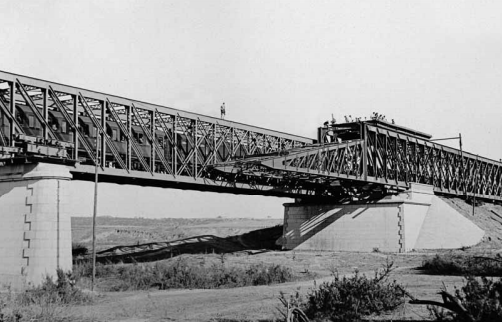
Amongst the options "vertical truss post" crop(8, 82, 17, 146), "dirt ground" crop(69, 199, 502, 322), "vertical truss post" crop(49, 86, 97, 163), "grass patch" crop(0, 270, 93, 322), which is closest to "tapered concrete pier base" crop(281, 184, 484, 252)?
"dirt ground" crop(69, 199, 502, 322)

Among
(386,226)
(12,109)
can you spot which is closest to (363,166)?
(386,226)

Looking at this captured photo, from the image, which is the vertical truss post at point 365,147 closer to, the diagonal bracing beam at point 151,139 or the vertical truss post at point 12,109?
the diagonal bracing beam at point 151,139

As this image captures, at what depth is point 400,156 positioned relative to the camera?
59.2m

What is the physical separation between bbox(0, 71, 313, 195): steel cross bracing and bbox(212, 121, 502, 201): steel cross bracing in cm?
270

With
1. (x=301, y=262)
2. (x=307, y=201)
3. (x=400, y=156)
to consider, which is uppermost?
→ (x=400, y=156)

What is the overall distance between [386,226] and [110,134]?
1083 inches

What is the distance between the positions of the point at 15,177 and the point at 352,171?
1157 inches

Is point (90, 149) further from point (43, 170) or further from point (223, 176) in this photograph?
point (223, 176)

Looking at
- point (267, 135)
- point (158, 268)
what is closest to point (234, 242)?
point (267, 135)

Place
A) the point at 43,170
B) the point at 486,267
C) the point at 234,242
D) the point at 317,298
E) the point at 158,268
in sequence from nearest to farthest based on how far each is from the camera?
1. the point at 317,298
2. the point at 43,170
3. the point at 486,267
4. the point at 158,268
5. the point at 234,242

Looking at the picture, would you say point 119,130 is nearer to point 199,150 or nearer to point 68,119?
point 68,119

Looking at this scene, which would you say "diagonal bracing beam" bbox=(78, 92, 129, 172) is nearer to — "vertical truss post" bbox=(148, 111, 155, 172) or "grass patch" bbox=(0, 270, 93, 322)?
"vertical truss post" bbox=(148, 111, 155, 172)

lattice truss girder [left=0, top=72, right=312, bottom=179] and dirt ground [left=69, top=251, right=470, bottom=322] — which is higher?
lattice truss girder [left=0, top=72, right=312, bottom=179]

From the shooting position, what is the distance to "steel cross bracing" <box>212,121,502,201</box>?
41.6m
